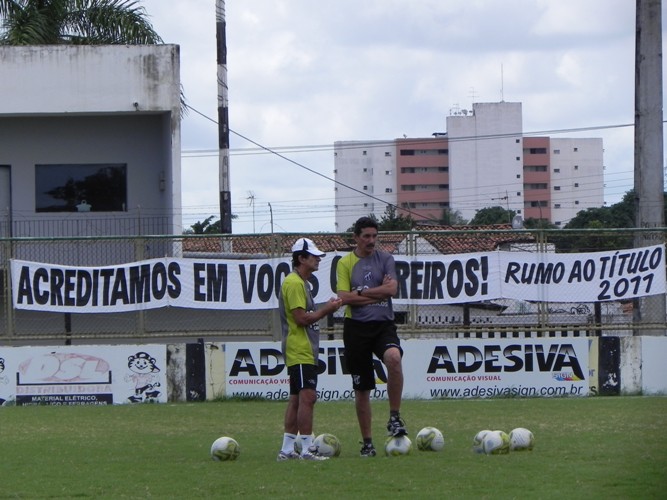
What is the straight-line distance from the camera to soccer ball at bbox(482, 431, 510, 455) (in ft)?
31.9

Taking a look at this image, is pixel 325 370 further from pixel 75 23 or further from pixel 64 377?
pixel 75 23

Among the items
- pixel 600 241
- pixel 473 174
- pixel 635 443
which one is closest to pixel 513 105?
pixel 473 174

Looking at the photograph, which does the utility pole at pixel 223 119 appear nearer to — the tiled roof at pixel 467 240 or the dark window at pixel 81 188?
the dark window at pixel 81 188

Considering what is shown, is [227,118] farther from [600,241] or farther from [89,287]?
[600,241]

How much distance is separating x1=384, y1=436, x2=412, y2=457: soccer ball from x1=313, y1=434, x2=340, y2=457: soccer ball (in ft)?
1.53

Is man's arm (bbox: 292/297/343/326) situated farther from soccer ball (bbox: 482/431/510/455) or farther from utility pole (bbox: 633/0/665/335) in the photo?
utility pole (bbox: 633/0/665/335)

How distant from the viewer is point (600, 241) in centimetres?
1803

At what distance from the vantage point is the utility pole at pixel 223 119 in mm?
25203

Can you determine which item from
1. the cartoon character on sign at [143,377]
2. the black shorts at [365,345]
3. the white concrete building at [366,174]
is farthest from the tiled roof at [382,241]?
the white concrete building at [366,174]

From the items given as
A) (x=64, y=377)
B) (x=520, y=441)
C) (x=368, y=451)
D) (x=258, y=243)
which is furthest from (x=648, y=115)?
(x=368, y=451)

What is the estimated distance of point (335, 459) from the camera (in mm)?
9781

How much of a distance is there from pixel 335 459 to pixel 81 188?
1870cm

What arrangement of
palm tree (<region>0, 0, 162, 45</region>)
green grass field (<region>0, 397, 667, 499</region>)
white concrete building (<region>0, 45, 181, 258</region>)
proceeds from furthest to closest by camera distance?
palm tree (<region>0, 0, 162, 45</region>) < white concrete building (<region>0, 45, 181, 258</region>) < green grass field (<region>0, 397, 667, 499</region>)

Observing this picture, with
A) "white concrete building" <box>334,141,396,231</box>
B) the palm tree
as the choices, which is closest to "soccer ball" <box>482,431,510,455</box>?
the palm tree
